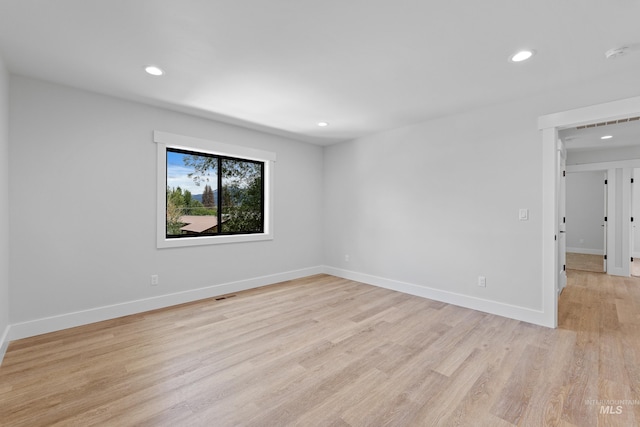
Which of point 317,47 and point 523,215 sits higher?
point 317,47

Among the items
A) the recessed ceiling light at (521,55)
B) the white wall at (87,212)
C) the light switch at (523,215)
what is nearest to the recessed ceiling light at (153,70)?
the white wall at (87,212)

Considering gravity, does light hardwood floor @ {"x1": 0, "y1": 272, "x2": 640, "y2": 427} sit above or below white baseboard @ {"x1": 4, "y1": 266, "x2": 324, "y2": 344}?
below

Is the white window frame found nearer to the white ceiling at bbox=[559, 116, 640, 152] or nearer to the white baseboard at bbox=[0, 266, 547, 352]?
the white baseboard at bbox=[0, 266, 547, 352]

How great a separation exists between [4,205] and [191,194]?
1.82m

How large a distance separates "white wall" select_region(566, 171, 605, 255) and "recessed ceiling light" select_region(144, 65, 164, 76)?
360 inches

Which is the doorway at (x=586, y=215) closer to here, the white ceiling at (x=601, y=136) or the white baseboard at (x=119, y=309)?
the white ceiling at (x=601, y=136)

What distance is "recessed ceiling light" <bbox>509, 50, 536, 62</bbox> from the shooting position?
226 cm

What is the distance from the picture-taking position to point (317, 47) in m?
2.22

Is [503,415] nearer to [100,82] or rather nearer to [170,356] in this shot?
[170,356]

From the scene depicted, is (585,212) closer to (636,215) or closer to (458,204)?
(636,215)

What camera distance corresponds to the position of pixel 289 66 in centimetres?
252

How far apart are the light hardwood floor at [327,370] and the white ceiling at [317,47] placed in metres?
2.44

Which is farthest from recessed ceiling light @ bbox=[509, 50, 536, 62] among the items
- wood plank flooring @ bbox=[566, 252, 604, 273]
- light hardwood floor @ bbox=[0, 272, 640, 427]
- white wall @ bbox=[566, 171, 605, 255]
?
white wall @ bbox=[566, 171, 605, 255]

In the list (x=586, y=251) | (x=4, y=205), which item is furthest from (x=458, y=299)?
(x=586, y=251)
